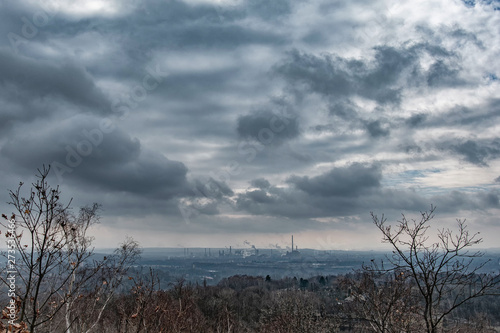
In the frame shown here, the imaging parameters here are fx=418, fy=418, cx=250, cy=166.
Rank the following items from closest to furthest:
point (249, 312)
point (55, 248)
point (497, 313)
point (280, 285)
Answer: point (55, 248), point (249, 312), point (497, 313), point (280, 285)

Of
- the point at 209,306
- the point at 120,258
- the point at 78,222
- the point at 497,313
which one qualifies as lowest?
the point at 497,313

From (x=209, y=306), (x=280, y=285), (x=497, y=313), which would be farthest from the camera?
(x=280, y=285)

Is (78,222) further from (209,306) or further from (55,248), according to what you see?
(209,306)

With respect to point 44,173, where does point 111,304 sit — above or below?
below

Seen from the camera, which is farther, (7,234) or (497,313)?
(497,313)

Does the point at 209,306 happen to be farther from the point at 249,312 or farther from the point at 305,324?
the point at 305,324

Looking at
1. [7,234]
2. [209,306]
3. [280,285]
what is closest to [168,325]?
[7,234]

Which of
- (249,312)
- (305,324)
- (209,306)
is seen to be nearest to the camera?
(305,324)

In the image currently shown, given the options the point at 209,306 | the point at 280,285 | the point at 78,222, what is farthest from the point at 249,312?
the point at 78,222

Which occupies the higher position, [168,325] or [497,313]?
[168,325]
